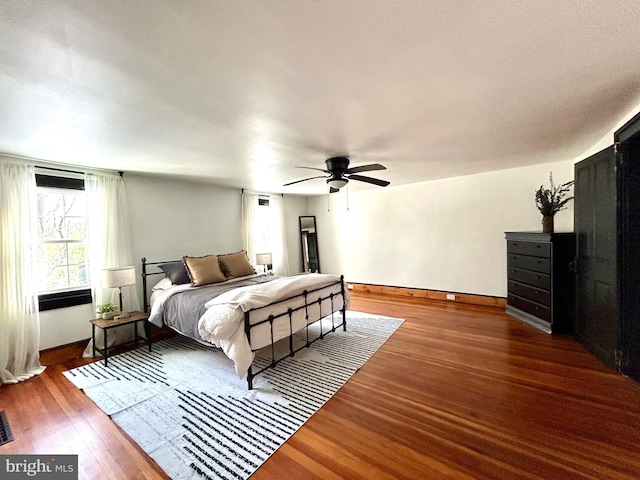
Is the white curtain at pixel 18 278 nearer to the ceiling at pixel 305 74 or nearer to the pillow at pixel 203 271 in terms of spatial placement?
the ceiling at pixel 305 74

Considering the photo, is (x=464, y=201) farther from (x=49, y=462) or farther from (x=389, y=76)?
(x=49, y=462)

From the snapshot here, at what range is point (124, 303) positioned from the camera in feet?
12.2

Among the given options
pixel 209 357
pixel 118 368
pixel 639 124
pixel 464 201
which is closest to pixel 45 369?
pixel 118 368

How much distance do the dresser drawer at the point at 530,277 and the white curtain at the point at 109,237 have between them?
5713 millimetres

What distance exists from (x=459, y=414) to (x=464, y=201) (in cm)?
399

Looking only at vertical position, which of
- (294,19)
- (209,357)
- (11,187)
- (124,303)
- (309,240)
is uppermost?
(294,19)

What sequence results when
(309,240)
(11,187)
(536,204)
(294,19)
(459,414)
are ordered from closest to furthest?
1. (294,19)
2. (459,414)
3. (11,187)
4. (536,204)
5. (309,240)

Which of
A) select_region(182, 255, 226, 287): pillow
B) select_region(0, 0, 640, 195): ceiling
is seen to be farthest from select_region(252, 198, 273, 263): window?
select_region(0, 0, 640, 195): ceiling

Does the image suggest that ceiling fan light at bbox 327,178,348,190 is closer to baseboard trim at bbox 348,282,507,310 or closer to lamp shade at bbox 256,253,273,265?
lamp shade at bbox 256,253,273,265

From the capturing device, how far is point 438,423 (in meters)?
1.98

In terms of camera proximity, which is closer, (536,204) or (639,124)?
(639,124)

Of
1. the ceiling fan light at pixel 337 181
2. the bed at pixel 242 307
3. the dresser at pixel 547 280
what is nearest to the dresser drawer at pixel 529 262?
the dresser at pixel 547 280

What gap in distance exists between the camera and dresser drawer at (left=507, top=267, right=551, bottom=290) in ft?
11.6

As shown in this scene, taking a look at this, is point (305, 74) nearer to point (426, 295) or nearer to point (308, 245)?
point (426, 295)
